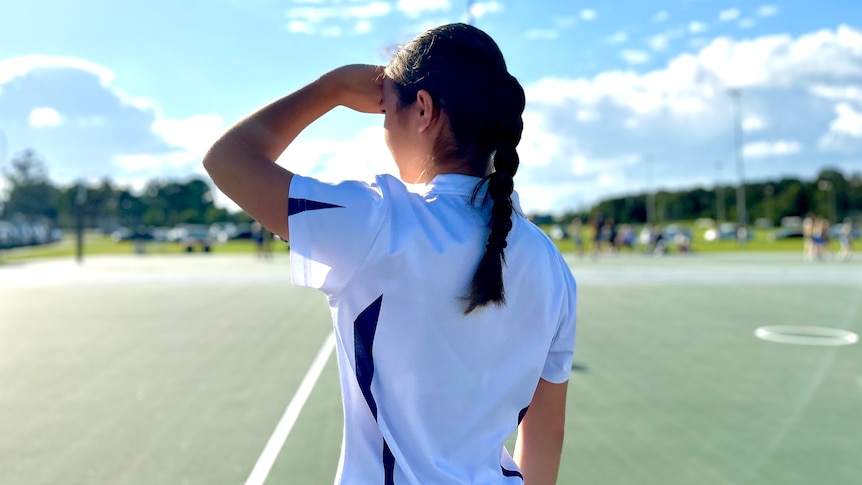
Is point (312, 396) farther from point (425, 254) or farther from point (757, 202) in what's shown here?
point (757, 202)

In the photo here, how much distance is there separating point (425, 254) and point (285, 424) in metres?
4.96

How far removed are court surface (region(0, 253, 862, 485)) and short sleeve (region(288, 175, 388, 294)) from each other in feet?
11.9

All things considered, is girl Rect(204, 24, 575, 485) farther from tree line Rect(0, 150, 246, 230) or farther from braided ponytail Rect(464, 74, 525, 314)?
tree line Rect(0, 150, 246, 230)

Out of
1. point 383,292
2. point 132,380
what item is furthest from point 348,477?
point 132,380

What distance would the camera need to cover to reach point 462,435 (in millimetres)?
1339

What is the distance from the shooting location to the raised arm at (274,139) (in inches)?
51.3

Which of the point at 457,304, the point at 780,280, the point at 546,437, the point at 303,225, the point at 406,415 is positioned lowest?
the point at 780,280

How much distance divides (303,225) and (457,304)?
296 mm

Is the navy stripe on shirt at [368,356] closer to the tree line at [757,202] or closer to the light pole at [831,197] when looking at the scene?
the light pole at [831,197]

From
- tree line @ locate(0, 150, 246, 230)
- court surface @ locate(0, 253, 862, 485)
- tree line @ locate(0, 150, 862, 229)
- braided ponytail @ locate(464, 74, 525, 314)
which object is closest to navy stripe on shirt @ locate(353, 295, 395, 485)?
braided ponytail @ locate(464, 74, 525, 314)

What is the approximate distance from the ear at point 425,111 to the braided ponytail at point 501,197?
0.12 metres

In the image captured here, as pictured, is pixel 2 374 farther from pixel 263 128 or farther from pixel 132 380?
pixel 263 128

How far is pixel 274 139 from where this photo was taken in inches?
53.7

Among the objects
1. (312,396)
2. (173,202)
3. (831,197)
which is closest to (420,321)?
(312,396)
